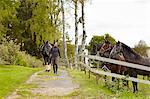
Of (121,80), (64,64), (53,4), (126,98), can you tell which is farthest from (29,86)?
(53,4)

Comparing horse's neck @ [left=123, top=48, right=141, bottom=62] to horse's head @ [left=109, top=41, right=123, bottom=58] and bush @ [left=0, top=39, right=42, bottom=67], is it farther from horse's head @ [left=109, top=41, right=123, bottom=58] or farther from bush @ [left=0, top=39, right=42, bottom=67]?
bush @ [left=0, top=39, right=42, bottom=67]

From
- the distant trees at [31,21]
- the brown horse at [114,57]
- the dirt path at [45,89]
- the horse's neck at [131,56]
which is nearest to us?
the dirt path at [45,89]

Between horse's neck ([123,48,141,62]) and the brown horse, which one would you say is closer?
horse's neck ([123,48,141,62])

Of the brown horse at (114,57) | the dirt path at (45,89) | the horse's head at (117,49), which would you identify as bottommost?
the dirt path at (45,89)

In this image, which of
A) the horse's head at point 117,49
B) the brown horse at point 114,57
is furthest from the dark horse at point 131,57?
the brown horse at point 114,57

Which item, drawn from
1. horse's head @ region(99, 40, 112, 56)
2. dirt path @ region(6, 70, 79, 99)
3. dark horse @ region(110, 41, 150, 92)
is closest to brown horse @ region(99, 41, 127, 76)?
horse's head @ region(99, 40, 112, 56)

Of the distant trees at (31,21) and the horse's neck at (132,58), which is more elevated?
the distant trees at (31,21)

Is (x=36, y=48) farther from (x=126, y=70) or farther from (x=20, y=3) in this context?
(x=126, y=70)

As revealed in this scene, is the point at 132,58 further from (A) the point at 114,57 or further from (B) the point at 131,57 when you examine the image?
(A) the point at 114,57

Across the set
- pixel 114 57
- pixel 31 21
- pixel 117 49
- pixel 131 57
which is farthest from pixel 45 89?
pixel 31 21

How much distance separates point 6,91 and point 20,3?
4567cm

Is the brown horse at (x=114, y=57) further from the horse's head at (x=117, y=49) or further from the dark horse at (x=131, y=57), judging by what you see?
the dark horse at (x=131, y=57)

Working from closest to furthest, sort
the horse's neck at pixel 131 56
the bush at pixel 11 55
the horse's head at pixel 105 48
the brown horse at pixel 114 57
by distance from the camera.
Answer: the horse's neck at pixel 131 56 → the brown horse at pixel 114 57 → the horse's head at pixel 105 48 → the bush at pixel 11 55

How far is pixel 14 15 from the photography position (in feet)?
204
